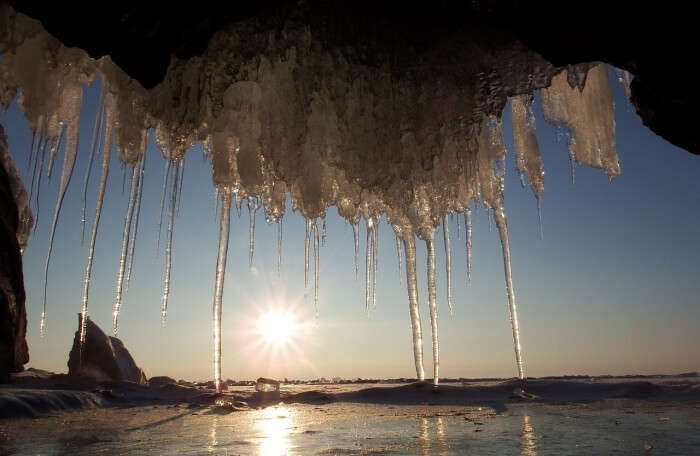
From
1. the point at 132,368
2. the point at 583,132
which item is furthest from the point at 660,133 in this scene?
the point at 132,368

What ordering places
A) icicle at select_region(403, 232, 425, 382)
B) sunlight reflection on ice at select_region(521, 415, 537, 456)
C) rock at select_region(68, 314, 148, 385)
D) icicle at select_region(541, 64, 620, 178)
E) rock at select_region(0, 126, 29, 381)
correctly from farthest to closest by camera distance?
rock at select_region(68, 314, 148, 385)
rock at select_region(0, 126, 29, 381)
icicle at select_region(403, 232, 425, 382)
icicle at select_region(541, 64, 620, 178)
sunlight reflection on ice at select_region(521, 415, 537, 456)

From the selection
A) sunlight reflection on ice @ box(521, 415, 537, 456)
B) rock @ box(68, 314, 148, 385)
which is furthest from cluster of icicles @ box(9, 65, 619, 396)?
rock @ box(68, 314, 148, 385)

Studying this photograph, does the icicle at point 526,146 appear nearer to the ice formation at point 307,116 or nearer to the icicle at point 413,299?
the ice formation at point 307,116

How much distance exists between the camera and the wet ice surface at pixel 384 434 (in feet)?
10.2

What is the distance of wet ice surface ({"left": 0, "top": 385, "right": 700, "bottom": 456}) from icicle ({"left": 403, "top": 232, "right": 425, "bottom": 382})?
2.62 meters

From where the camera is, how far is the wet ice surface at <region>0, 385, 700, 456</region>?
10.2 ft

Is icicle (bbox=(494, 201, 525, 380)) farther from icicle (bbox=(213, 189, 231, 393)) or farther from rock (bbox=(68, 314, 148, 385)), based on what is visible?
rock (bbox=(68, 314, 148, 385))

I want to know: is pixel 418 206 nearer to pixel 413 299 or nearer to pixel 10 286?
pixel 413 299

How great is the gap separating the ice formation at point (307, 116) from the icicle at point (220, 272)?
17 millimetres

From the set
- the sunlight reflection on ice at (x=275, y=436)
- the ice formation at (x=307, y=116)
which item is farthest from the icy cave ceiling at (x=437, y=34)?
the sunlight reflection on ice at (x=275, y=436)

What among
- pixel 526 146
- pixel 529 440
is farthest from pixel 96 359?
pixel 529 440

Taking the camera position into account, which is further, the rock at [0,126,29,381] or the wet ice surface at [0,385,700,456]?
the rock at [0,126,29,381]

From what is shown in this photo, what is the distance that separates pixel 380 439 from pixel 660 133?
3965mm

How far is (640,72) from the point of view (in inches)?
171
